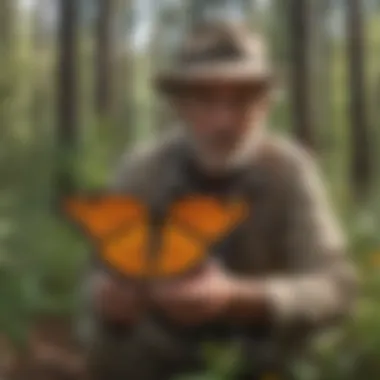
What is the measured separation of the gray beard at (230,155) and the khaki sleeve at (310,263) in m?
0.04

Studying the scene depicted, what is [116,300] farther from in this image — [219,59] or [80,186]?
[219,59]

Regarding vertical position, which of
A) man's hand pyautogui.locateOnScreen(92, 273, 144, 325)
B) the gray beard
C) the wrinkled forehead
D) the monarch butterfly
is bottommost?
man's hand pyautogui.locateOnScreen(92, 273, 144, 325)

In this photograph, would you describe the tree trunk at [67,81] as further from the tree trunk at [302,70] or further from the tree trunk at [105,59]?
the tree trunk at [302,70]

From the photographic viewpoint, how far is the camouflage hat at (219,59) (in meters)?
0.92

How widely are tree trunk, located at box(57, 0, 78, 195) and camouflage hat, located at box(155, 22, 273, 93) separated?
0.29 ft

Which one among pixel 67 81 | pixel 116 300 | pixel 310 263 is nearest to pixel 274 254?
pixel 310 263

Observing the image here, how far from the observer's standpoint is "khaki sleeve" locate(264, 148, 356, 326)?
3.05 ft

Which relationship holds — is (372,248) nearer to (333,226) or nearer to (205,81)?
(333,226)

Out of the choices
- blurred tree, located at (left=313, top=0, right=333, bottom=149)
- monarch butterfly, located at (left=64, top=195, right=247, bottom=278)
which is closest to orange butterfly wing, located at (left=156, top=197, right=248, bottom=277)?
monarch butterfly, located at (left=64, top=195, right=247, bottom=278)

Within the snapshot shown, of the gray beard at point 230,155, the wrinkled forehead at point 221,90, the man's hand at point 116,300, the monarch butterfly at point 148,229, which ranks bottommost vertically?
the man's hand at point 116,300

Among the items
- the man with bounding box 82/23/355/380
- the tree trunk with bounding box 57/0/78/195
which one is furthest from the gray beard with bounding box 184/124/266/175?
the tree trunk with bounding box 57/0/78/195

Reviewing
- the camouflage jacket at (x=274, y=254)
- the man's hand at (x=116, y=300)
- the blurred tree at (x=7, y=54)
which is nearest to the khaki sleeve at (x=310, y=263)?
the camouflage jacket at (x=274, y=254)

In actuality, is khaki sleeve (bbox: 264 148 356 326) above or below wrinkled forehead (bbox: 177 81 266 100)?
below

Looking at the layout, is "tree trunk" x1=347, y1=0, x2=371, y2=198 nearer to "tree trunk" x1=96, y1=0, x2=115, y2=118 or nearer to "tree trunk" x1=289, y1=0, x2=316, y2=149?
"tree trunk" x1=289, y1=0, x2=316, y2=149
